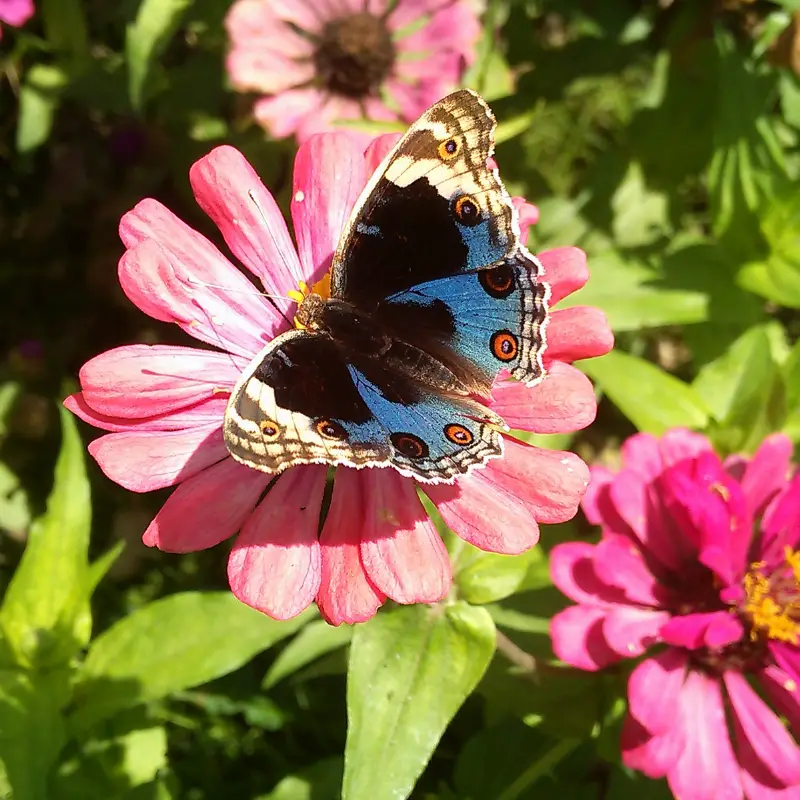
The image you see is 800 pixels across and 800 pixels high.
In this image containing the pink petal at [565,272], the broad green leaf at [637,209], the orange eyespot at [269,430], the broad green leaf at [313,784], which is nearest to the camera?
the orange eyespot at [269,430]

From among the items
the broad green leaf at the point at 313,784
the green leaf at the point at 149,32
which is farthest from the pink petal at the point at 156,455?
the green leaf at the point at 149,32

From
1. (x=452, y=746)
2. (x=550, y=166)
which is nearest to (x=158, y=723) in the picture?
(x=452, y=746)

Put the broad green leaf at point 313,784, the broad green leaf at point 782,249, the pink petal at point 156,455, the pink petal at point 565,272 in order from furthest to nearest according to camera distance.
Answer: the broad green leaf at point 782,249 → the broad green leaf at point 313,784 → the pink petal at point 565,272 → the pink petal at point 156,455

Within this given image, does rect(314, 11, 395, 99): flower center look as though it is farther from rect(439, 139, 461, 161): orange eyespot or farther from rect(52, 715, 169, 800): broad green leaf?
rect(52, 715, 169, 800): broad green leaf

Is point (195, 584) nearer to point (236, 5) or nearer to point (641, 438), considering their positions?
point (641, 438)

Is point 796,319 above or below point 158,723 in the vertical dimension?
above

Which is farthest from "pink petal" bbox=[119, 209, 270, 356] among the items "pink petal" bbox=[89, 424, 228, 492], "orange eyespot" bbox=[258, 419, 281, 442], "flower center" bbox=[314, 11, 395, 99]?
"flower center" bbox=[314, 11, 395, 99]

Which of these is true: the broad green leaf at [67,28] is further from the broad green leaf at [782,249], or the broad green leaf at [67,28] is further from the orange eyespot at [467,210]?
the broad green leaf at [782,249]
